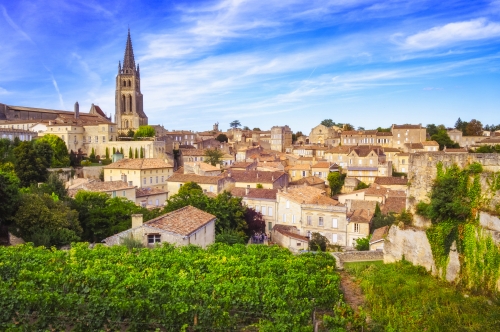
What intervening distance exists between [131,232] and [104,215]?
30.2 ft

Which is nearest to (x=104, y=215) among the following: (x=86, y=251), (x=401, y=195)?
(x=86, y=251)

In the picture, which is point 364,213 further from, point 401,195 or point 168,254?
point 168,254

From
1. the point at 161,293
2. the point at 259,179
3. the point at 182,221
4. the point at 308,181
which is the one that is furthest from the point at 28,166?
the point at 161,293

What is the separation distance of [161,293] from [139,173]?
37361mm

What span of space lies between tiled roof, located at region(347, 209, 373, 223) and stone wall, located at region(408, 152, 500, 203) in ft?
52.9

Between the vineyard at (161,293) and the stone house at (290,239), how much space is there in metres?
15.4

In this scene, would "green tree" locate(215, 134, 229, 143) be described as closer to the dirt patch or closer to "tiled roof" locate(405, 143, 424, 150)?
"tiled roof" locate(405, 143, 424, 150)

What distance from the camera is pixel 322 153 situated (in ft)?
245

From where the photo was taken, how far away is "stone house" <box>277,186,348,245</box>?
34656 millimetres

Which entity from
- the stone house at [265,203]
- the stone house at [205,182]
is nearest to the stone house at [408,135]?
the stone house at [205,182]

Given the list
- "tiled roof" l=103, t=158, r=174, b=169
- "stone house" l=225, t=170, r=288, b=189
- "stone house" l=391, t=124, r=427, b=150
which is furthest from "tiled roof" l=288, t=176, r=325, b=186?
"stone house" l=391, t=124, r=427, b=150

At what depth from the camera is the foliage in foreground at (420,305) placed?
11.5 m

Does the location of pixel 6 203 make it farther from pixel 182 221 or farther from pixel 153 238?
pixel 182 221

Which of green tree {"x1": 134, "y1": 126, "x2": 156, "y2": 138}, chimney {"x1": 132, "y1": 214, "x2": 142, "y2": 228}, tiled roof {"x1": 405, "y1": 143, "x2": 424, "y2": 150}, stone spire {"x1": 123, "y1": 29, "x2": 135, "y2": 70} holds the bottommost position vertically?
chimney {"x1": 132, "y1": 214, "x2": 142, "y2": 228}
